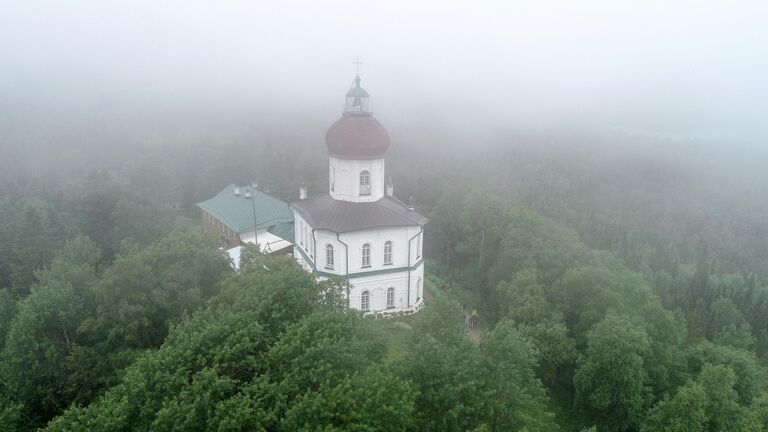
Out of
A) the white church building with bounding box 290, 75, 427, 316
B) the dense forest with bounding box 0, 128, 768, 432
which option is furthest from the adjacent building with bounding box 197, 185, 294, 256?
the white church building with bounding box 290, 75, 427, 316

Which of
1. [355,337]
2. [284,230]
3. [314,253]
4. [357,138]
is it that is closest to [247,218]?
[284,230]

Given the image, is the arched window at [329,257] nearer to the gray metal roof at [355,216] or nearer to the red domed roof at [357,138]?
the gray metal roof at [355,216]

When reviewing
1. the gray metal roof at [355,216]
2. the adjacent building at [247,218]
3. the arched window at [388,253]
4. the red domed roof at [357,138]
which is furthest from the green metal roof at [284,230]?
the red domed roof at [357,138]

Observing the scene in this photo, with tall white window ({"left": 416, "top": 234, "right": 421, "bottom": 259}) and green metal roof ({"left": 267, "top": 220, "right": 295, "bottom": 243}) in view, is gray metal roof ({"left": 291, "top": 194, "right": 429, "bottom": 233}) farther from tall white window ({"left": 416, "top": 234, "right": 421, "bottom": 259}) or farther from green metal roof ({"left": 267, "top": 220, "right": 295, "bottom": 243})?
green metal roof ({"left": 267, "top": 220, "right": 295, "bottom": 243})

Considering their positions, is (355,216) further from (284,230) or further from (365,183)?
(284,230)

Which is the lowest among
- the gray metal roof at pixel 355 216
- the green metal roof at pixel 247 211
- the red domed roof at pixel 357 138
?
the green metal roof at pixel 247 211
